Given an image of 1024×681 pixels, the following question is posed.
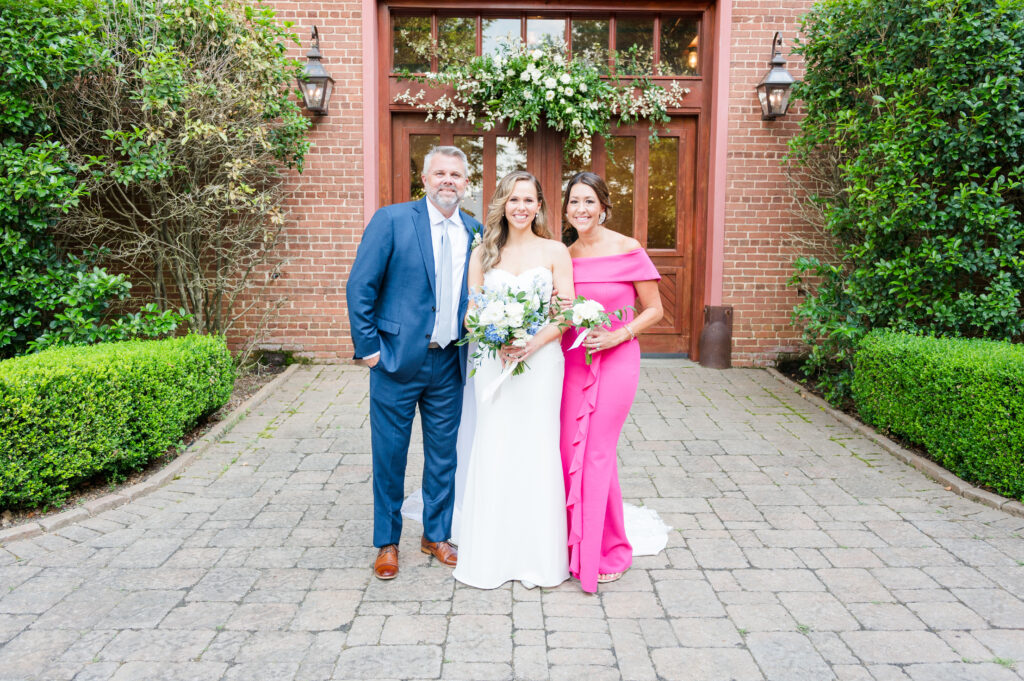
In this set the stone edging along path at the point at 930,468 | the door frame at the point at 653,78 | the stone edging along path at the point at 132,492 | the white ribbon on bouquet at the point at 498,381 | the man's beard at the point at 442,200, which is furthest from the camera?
the door frame at the point at 653,78

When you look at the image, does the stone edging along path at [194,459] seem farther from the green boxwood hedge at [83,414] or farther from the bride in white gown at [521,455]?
the bride in white gown at [521,455]

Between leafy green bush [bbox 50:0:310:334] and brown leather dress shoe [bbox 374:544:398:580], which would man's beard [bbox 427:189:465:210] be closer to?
brown leather dress shoe [bbox 374:544:398:580]

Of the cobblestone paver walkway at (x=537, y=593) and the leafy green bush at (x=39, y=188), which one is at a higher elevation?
the leafy green bush at (x=39, y=188)

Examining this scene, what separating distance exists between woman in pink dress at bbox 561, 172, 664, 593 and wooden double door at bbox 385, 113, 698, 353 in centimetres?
486

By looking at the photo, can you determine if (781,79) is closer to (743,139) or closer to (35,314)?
(743,139)

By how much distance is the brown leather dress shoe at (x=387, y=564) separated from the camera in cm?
339

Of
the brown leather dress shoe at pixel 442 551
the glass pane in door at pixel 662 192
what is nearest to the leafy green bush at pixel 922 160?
the glass pane in door at pixel 662 192

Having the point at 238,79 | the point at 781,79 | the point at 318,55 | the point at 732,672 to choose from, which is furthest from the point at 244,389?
the point at 781,79

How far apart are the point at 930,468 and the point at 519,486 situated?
3.16 m

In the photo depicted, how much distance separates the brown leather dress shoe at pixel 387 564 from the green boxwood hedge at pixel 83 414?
2.00 metres

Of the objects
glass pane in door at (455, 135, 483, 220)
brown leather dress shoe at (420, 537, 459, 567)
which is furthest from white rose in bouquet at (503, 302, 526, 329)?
glass pane in door at (455, 135, 483, 220)

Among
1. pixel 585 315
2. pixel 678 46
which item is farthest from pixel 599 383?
pixel 678 46

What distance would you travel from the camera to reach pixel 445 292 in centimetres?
344

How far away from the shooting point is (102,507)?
4.20m
